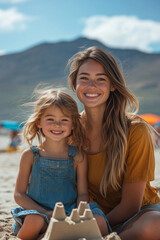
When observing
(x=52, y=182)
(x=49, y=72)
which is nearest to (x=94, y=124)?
(x=52, y=182)

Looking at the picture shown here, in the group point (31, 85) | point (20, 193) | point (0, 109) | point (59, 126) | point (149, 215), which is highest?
point (31, 85)

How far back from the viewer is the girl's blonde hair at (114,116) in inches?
96.0

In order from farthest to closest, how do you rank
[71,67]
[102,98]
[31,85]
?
[31,85], [71,67], [102,98]

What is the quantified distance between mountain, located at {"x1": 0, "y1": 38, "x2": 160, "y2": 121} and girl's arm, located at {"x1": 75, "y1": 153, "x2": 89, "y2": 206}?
122 feet

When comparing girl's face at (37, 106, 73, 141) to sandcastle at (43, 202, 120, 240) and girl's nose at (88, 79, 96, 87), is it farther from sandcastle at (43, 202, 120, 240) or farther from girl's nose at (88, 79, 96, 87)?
sandcastle at (43, 202, 120, 240)

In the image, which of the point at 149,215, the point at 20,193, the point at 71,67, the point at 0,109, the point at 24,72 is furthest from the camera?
the point at 24,72

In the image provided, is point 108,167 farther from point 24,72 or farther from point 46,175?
point 24,72

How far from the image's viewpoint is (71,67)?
9.60 feet

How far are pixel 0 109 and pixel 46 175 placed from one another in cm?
4362

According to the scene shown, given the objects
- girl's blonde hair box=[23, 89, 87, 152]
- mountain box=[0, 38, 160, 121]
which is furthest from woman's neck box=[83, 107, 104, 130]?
mountain box=[0, 38, 160, 121]

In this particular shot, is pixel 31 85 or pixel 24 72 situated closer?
pixel 31 85

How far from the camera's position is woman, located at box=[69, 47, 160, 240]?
237cm

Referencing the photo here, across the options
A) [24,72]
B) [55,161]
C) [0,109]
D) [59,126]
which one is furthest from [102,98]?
[24,72]

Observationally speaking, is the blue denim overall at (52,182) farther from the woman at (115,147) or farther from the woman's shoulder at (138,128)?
the woman's shoulder at (138,128)
